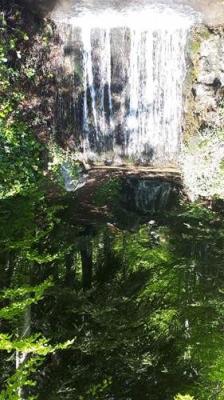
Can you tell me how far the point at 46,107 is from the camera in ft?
39.9

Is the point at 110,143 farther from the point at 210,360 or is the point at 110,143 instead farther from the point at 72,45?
the point at 210,360

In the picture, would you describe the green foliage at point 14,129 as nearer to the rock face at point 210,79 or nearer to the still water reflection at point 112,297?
the still water reflection at point 112,297

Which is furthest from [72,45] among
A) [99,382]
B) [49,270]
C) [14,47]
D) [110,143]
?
[99,382]

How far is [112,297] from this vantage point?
10438mm

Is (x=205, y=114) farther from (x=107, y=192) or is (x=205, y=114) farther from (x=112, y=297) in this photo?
(x=112, y=297)

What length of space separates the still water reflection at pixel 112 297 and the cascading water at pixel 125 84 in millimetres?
1218

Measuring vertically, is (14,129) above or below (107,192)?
above

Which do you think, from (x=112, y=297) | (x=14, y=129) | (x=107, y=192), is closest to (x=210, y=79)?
(x=107, y=192)

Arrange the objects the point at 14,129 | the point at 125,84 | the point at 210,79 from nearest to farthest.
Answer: the point at 14,129 < the point at 210,79 < the point at 125,84

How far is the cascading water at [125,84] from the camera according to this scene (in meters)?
11.5

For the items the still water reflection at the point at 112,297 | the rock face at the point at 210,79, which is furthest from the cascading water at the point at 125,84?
the still water reflection at the point at 112,297

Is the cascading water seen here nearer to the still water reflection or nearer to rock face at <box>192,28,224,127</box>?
rock face at <box>192,28,224,127</box>

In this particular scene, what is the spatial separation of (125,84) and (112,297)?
5.32 meters

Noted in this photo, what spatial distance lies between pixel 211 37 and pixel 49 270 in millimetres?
6673
